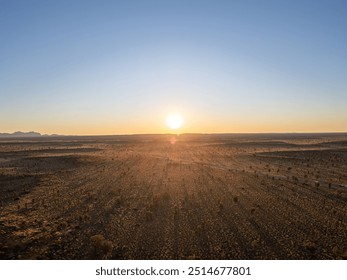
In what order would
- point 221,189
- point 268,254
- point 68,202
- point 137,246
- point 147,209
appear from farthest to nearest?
point 221,189 < point 68,202 < point 147,209 < point 137,246 < point 268,254

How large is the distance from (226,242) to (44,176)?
74.0 feet

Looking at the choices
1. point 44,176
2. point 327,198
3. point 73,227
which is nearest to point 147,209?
point 73,227

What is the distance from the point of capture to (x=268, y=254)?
34.8 ft

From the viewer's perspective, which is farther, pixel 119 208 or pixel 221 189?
pixel 221 189

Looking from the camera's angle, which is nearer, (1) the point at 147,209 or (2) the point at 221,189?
(1) the point at 147,209

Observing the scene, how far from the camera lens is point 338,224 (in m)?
13.8
